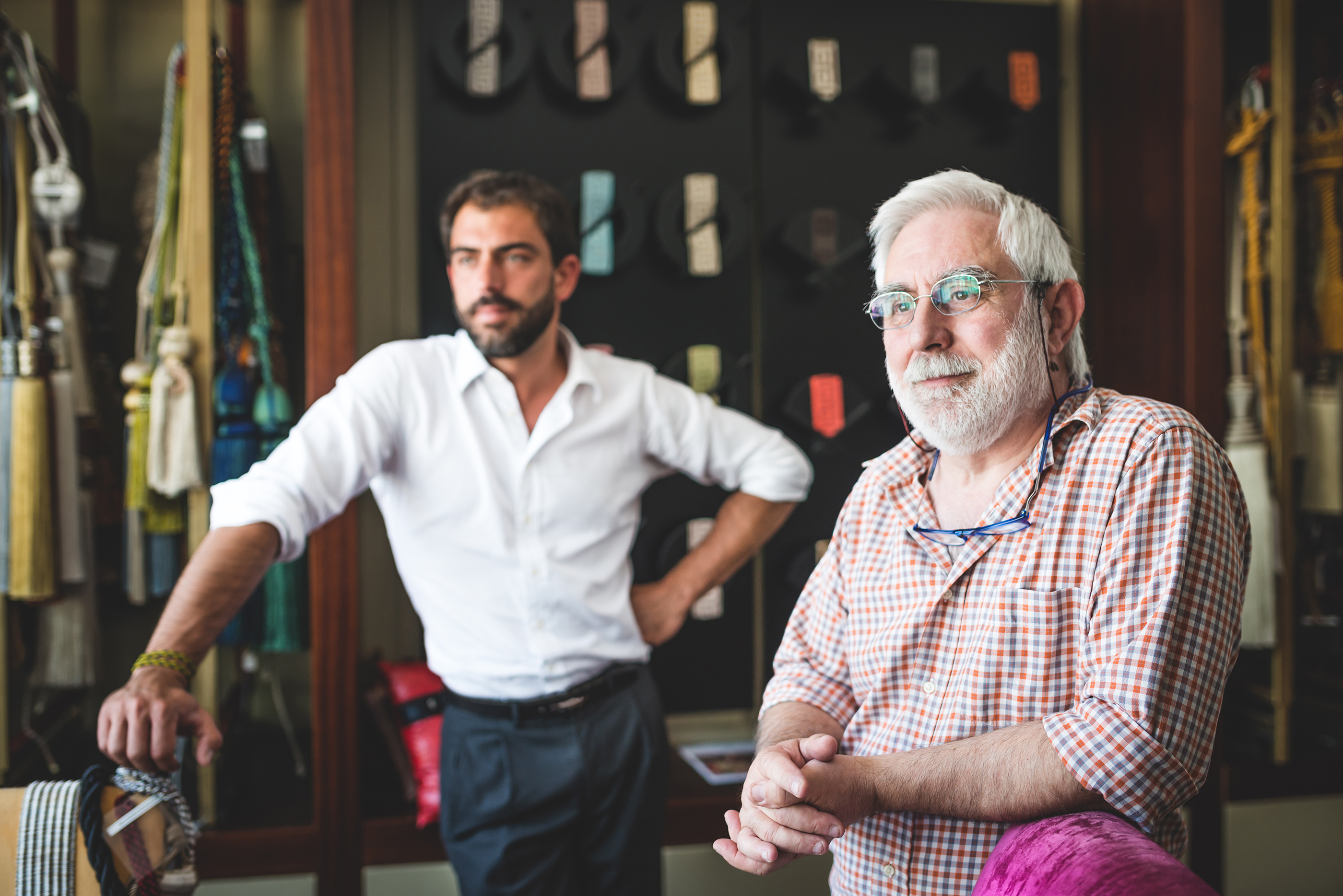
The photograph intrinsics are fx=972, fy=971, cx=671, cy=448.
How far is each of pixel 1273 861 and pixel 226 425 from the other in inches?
111

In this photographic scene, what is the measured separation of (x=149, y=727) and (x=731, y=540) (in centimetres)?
113

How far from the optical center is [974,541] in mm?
1077

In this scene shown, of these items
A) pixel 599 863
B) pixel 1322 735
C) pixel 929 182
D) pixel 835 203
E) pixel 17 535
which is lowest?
pixel 1322 735

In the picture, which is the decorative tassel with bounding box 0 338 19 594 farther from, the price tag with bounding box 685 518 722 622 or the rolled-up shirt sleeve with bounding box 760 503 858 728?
the rolled-up shirt sleeve with bounding box 760 503 858 728

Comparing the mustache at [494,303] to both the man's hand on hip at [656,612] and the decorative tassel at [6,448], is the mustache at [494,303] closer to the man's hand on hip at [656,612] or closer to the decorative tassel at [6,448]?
the man's hand on hip at [656,612]

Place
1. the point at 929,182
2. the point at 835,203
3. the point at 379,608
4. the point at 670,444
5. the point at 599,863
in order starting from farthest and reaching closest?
the point at 379,608, the point at 835,203, the point at 670,444, the point at 599,863, the point at 929,182

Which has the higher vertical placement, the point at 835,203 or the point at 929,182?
the point at 835,203

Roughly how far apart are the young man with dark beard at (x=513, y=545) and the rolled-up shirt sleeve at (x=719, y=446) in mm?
120

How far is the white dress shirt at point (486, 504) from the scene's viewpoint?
5.71 ft

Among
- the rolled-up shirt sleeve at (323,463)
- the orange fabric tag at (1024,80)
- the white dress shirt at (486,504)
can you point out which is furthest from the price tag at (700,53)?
the rolled-up shirt sleeve at (323,463)

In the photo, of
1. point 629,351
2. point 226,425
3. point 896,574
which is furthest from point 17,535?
point 896,574

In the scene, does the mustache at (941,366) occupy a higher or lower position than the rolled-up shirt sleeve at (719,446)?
higher

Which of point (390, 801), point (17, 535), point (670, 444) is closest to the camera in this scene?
point (670, 444)

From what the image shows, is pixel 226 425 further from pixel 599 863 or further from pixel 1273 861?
pixel 1273 861
